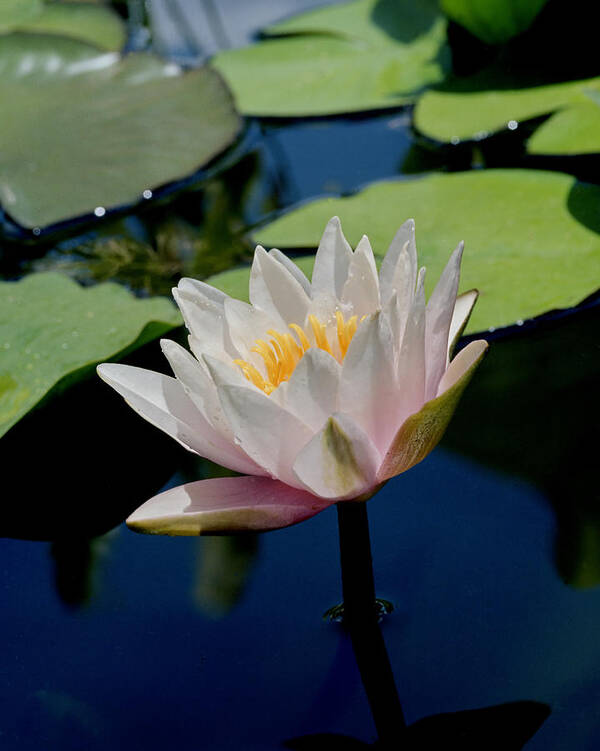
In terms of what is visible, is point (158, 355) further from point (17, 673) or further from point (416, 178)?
point (416, 178)

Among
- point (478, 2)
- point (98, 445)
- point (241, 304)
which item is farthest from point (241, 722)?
point (478, 2)

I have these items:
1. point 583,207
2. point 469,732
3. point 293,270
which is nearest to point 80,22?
point 583,207

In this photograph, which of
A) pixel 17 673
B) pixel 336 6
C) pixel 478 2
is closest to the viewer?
pixel 17 673

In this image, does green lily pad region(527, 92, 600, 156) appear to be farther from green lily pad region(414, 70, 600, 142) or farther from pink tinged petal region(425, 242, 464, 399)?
pink tinged petal region(425, 242, 464, 399)

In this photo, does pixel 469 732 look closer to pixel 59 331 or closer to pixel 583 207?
pixel 59 331

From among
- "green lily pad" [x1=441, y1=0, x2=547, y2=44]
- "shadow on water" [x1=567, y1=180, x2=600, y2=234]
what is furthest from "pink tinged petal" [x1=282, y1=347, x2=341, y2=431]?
"green lily pad" [x1=441, y1=0, x2=547, y2=44]
